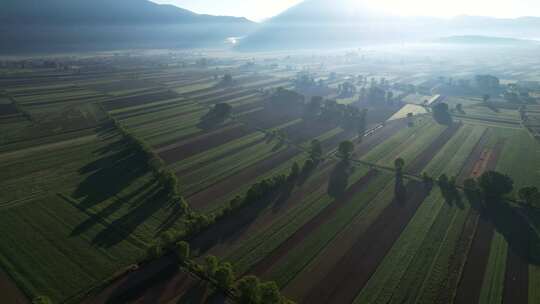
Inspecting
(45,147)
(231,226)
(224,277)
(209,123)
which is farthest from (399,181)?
(45,147)

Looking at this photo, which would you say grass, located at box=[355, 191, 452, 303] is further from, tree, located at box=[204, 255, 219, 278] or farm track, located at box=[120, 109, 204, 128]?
farm track, located at box=[120, 109, 204, 128]

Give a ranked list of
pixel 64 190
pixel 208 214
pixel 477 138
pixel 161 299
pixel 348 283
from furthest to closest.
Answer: pixel 477 138 → pixel 64 190 → pixel 208 214 → pixel 348 283 → pixel 161 299

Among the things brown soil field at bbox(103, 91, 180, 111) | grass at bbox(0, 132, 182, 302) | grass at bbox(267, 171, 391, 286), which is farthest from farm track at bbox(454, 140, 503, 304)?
brown soil field at bbox(103, 91, 180, 111)

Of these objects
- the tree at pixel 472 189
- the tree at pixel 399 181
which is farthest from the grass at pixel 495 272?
the tree at pixel 399 181

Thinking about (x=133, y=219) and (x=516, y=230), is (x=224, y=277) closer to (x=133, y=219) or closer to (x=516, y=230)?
(x=133, y=219)

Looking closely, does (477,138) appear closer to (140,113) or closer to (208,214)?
(208,214)

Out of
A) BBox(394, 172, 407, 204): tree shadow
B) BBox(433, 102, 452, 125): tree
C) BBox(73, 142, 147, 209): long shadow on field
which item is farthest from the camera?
BBox(433, 102, 452, 125): tree

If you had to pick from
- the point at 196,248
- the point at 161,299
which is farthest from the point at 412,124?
the point at 161,299
